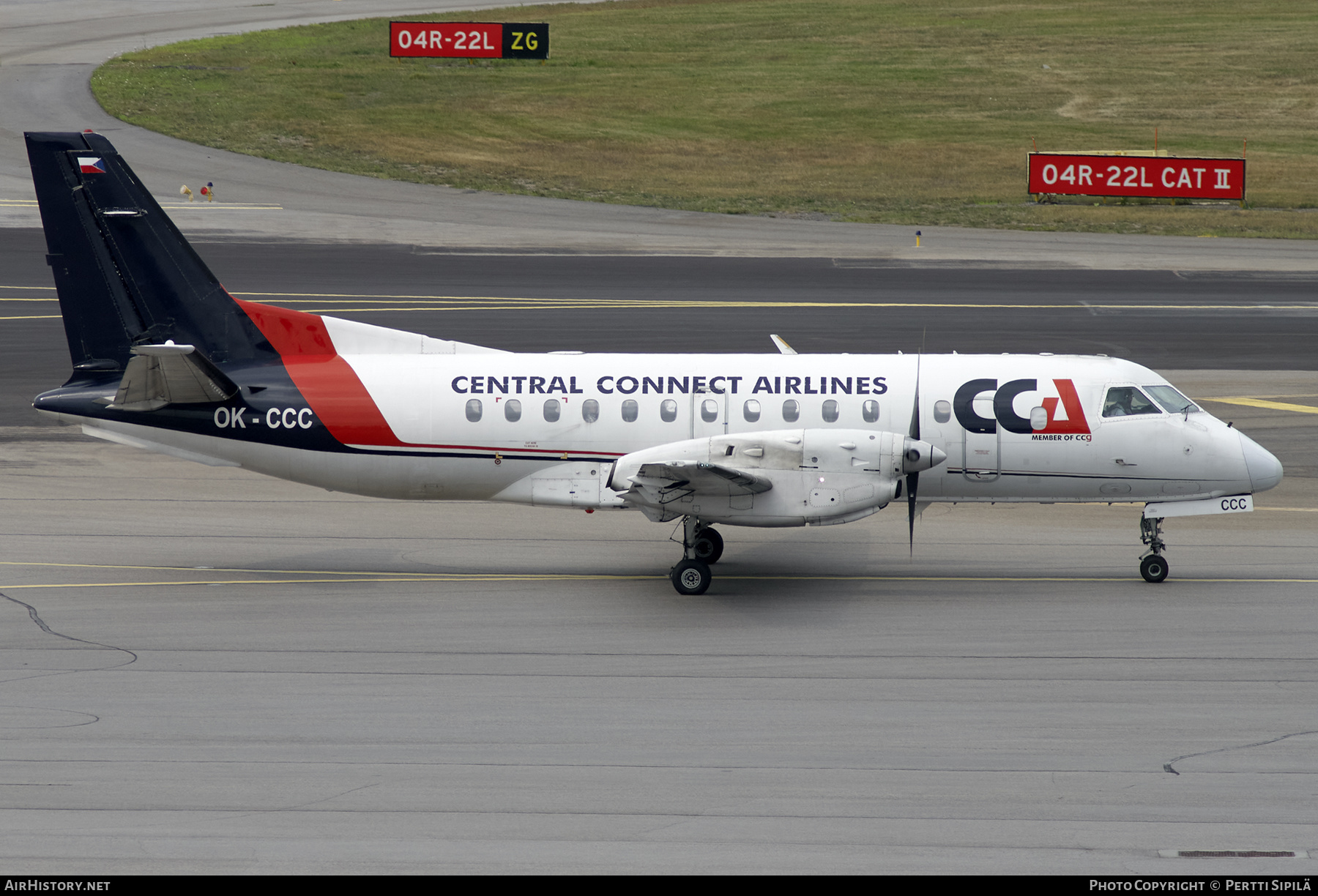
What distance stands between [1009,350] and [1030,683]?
60.2ft

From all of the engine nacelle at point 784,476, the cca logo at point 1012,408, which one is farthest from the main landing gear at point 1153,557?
the engine nacelle at point 784,476

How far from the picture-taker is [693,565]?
19.3 metres

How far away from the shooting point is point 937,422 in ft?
65.2

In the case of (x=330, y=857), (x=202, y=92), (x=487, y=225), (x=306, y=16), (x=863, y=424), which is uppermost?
(x=306, y=16)

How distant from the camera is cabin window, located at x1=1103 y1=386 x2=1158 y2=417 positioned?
65.2 ft

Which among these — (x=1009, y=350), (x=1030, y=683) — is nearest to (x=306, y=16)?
(x=1009, y=350)

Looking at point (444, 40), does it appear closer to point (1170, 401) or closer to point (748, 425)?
point (748, 425)

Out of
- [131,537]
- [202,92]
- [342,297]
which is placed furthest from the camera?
[202,92]

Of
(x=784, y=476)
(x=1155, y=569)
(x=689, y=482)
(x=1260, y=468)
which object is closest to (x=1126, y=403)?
(x=1260, y=468)

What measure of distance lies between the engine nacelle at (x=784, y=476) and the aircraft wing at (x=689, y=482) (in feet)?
0.03

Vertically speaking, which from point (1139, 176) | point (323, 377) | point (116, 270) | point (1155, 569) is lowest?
point (1155, 569)

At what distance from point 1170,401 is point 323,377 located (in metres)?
12.6

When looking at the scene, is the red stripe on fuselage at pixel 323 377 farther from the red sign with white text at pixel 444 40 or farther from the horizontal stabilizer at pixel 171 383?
the red sign with white text at pixel 444 40
